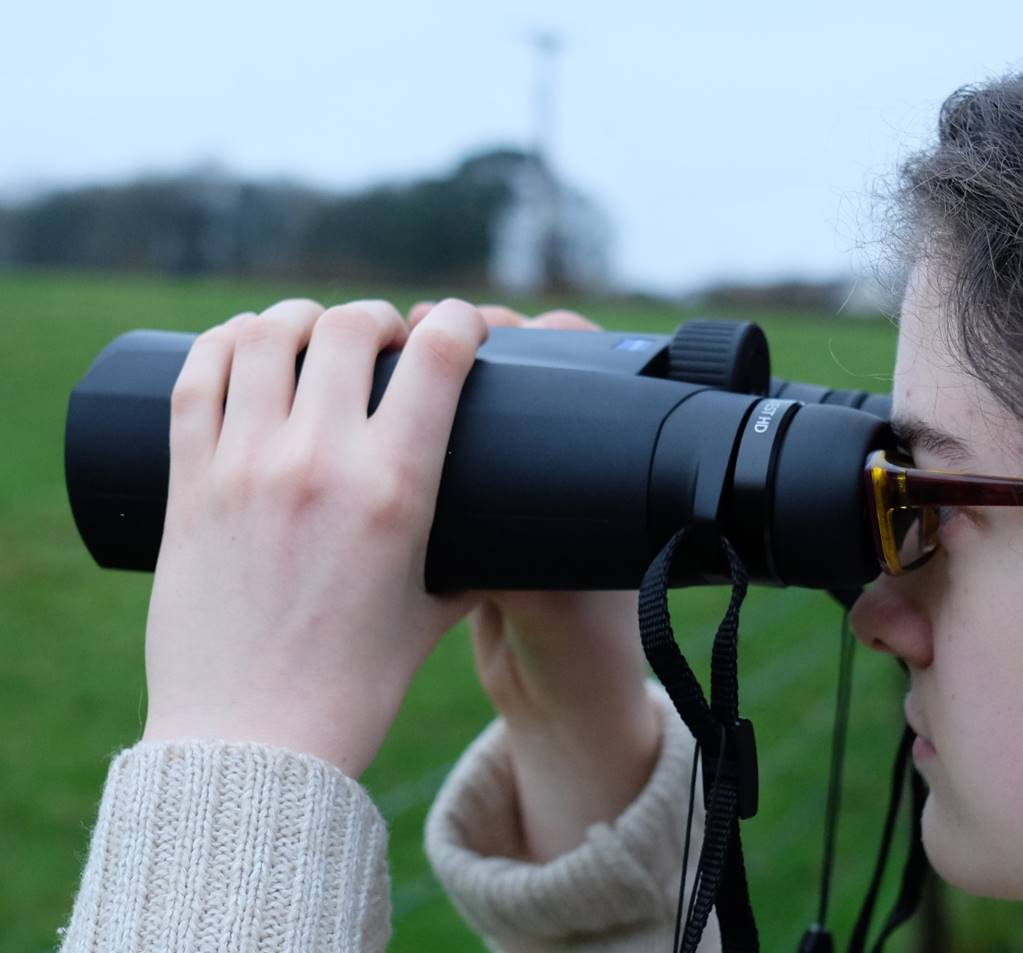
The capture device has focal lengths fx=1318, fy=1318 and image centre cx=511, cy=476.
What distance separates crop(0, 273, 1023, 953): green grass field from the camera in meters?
2.29

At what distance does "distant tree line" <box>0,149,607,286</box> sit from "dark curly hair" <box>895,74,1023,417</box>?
8.19 metres

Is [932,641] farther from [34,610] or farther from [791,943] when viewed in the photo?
[34,610]

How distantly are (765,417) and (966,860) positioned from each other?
0.91ft

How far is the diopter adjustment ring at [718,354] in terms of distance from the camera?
2.75ft

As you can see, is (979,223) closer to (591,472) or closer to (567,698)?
(591,472)

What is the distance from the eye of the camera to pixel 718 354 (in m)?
0.84

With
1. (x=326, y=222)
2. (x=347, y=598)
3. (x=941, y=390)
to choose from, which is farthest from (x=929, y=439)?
(x=326, y=222)

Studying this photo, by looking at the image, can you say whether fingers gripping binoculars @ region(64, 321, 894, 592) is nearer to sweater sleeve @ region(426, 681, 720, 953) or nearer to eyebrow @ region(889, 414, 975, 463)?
eyebrow @ region(889, 414, 975, 463)

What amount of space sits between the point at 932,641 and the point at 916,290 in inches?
8.0

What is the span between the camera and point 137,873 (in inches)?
26.1

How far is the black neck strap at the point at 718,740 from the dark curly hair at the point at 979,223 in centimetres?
17

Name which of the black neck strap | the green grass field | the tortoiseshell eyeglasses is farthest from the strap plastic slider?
the green grass field

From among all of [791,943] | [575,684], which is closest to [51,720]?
[791,943]

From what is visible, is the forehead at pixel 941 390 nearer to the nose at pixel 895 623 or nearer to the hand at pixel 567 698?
the nose at pixel 895 623
